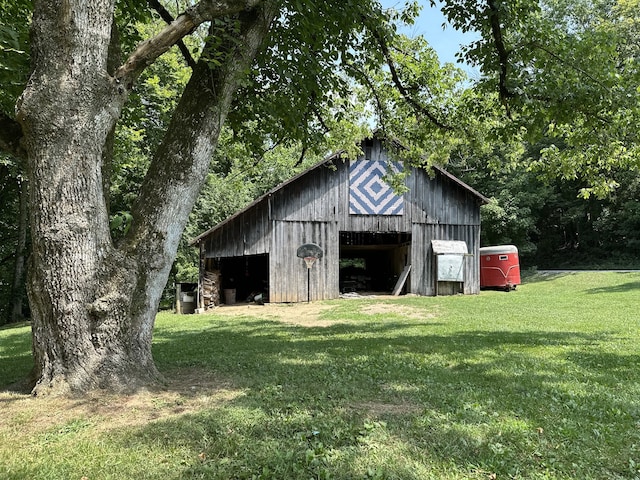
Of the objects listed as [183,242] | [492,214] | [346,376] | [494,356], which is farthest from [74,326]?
[492,214]

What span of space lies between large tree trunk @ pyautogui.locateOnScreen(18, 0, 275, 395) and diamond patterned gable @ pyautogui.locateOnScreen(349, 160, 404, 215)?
51.7ft

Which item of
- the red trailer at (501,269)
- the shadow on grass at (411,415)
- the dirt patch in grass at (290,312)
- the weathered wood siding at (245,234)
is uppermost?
the weathered wood siding at (245,234)

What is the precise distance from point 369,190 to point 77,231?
16.6 meters

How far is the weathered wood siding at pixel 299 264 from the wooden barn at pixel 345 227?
43 mm

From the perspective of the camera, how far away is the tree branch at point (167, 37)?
14.4 feet

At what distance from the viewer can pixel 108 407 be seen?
3938 mm

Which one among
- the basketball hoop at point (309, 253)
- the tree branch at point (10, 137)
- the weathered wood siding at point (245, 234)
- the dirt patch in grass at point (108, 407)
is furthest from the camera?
the basketball hoop at point (309, 253)

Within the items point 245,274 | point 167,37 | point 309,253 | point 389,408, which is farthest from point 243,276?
point 389,408

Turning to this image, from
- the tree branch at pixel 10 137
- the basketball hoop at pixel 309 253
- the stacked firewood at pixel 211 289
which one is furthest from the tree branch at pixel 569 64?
the stacked firewood at pixel 211 289

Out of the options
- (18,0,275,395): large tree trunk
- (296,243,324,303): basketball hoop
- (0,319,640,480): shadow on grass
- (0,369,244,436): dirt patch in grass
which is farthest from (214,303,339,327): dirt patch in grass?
(18,0,275,395): large tree trunk

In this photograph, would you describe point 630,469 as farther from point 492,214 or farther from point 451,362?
point 492,214

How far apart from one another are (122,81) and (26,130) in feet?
3.26

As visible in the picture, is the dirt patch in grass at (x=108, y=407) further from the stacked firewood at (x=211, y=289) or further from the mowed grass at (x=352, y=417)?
the stacked firewood at (x=211, y=289)

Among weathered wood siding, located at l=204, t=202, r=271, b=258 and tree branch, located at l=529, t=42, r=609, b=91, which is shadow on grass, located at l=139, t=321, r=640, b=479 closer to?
tree branch, located at l=529, t=42, r=609, b=91
